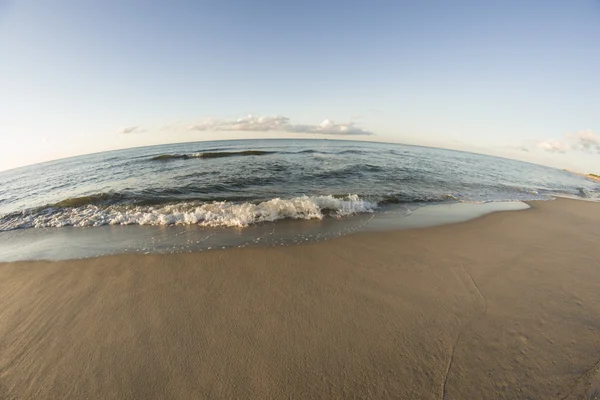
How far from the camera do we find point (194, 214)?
751 centimetres

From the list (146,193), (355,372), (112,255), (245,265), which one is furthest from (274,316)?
(146,193)

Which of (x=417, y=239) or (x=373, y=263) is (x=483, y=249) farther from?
(x=373, y=263)

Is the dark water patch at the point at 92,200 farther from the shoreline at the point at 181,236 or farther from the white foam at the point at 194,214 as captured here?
the shoreline at the point at 181,236

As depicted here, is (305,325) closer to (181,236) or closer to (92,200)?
(181,236)

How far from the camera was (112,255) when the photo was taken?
211 inches

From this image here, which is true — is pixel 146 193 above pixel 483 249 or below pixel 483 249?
above

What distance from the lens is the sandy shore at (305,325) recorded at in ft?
8.08

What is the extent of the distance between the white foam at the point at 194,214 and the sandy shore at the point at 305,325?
227 cm

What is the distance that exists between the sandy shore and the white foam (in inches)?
89.4

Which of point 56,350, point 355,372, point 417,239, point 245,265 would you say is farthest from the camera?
point 417,239

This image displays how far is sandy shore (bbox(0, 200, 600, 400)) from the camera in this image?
2463 mm

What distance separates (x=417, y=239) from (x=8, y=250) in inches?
453

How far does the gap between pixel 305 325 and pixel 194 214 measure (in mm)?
5830

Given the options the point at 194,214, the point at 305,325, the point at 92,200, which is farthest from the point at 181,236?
the point at 92,200
